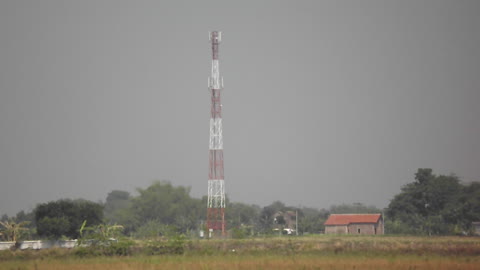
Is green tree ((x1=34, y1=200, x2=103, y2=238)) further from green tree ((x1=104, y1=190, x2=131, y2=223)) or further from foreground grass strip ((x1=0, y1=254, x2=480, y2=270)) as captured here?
green tree ((x1=104, y1=190, x2=131, y2=223))

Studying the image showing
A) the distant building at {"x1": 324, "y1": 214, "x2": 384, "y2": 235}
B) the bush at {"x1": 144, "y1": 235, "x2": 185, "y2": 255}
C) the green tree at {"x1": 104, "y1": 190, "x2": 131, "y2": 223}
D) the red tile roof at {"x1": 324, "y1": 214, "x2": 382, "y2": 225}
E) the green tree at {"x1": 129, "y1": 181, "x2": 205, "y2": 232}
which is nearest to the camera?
the bush at {"x1": 144, "y1": 235, "x2": 185, "y2": 255}

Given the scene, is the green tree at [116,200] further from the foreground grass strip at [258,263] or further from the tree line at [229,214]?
the foreground grass strip at [258,263]

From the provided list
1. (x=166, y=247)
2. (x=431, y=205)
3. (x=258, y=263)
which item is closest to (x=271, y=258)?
(x=258, y=263)

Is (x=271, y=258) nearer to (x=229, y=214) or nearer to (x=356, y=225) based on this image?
(x=356, y=225)

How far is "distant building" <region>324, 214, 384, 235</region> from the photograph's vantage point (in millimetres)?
92562

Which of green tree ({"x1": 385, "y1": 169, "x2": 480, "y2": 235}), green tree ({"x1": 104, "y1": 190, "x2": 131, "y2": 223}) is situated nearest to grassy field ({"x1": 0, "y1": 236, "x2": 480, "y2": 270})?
green tree ({"x1": 385, "y1": 169, "x2": 480, "y2": 235})

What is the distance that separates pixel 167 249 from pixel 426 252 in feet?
52.0

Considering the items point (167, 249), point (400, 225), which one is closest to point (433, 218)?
point (400, 225)

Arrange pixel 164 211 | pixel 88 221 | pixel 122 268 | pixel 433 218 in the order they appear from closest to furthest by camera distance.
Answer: pixel 122 268
pixel 88 221
pixel 433 218
pixel 164 211

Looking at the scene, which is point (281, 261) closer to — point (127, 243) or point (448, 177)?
point (127, 243)

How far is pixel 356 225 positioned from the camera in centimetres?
9425

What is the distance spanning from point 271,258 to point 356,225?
5945cm

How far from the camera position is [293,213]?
137 metres

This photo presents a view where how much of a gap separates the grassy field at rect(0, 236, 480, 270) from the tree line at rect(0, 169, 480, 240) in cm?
755
